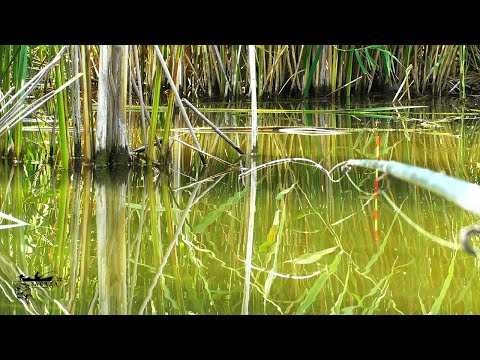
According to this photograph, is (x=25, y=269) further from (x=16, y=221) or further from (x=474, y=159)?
(x=474, y=159)

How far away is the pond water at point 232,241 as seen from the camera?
3.32 feet

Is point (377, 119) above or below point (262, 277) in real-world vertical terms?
above

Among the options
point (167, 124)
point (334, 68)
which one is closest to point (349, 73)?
point (334, 68)

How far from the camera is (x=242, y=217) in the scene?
1.45 metres

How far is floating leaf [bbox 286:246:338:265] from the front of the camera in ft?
3.91

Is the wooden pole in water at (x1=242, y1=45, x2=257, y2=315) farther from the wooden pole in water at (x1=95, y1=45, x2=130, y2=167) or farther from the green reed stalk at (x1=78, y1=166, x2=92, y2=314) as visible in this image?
the wooden pole in water at (x1=95, y1=45, x2=130, y2=167)

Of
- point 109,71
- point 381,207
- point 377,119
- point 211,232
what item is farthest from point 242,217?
point 377,119

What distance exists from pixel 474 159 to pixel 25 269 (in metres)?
1.32

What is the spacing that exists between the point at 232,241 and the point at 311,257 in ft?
0.51

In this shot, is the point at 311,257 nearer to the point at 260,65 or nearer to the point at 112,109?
the point at 112,109

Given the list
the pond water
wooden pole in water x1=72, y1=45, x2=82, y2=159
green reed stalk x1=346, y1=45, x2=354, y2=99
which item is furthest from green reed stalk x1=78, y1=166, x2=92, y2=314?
green reed stalk x1=346, y1=45, x2=354, y2=99

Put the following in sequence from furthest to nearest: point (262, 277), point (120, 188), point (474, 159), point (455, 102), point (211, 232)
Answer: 1. point (455, 102)
2. point (474, 159)
3. point (120, 188)
4. point (211, 232)
5. point (262, 277)

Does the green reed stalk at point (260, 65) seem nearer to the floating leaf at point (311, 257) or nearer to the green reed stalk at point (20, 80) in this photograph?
the green reed stalk at point (20, 80)

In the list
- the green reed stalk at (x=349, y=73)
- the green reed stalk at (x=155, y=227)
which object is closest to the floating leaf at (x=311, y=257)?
the green reed stalk at (x=155, y=227)
